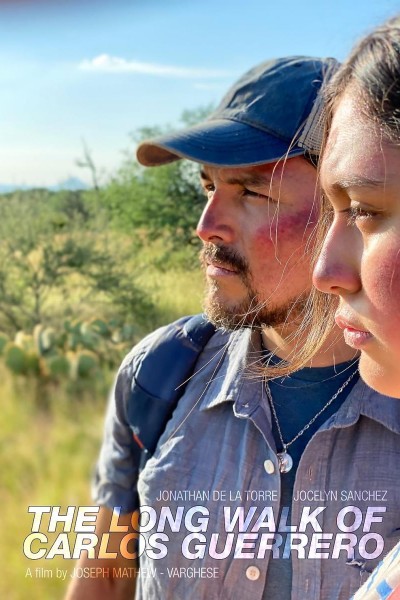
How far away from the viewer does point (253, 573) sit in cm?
157

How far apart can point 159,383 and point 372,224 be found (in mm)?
938

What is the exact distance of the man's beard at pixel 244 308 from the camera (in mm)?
1881

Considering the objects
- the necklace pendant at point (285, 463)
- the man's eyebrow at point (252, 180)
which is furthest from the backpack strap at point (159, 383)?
the man's eyebrow at point (252, 180)

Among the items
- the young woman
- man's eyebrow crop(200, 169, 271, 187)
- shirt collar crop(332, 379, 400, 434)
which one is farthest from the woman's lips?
man's eyebrow crop(200, 169, 271, 187)

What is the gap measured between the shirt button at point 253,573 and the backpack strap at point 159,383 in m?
0.41

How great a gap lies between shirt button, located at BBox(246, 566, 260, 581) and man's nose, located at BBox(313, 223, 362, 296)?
0.79 metres

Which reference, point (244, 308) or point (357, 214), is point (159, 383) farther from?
point (357, 214)

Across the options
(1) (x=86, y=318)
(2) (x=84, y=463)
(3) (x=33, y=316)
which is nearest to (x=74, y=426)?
(2) (x=84, y=463)

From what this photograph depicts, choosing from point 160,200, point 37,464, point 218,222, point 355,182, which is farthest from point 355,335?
point 160,200

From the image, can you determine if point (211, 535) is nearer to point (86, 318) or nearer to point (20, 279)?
point (86, 318)

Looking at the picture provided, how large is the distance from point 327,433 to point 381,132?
797mm

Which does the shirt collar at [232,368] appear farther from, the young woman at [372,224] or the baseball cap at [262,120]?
the young woman at [372,224]

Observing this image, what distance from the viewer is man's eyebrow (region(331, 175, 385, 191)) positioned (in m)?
1.03

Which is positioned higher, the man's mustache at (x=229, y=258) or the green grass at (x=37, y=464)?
the man's mustache at (x=229, y=258)
